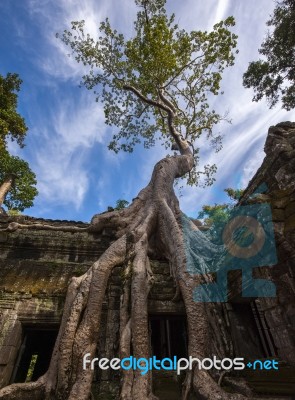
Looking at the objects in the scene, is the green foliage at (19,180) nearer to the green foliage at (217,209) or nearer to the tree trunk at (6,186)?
the tree trunk at (6,186)

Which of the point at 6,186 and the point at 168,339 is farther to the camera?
the point at 6,186

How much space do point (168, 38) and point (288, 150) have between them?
774cm

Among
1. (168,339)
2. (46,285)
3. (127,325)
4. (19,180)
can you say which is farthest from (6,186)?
(127,325)

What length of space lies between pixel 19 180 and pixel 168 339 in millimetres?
12234

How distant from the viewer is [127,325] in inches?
136

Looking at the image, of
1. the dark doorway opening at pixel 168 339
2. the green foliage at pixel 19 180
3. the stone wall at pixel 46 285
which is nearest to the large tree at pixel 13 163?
the green foliage at pixel 19 180

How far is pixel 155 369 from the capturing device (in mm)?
3693

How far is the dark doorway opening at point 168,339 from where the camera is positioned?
536 cm

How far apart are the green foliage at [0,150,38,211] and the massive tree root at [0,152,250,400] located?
1092 centimetres

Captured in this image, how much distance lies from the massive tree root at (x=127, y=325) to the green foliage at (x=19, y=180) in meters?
10.9

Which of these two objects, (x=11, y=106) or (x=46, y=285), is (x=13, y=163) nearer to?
(x=11, y=106)

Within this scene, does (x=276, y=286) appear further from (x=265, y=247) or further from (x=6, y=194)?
(x=6, y=194)

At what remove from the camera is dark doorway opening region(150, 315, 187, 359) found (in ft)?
17.6

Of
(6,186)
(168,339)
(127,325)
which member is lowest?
(127,325)
